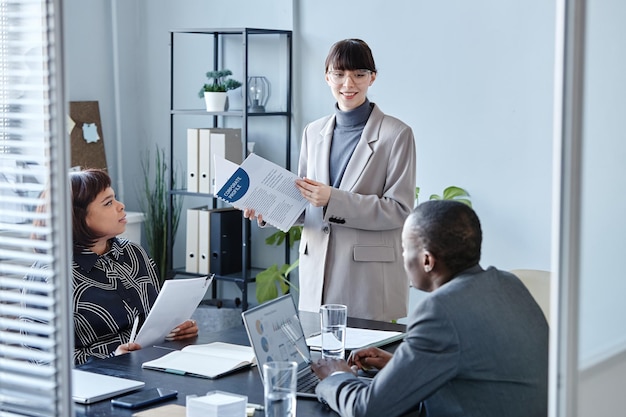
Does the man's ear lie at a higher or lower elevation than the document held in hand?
lower

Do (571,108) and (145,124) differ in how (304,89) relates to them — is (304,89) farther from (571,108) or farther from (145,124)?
(571,108)

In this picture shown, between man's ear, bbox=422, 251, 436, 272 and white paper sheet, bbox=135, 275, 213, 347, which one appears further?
white paper sheet, bbox=135, 275, 213, 347

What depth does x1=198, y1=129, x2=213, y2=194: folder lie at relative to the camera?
16.6ft

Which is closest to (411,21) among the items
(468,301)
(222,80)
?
(222,80)

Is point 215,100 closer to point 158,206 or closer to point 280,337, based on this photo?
point 158,206

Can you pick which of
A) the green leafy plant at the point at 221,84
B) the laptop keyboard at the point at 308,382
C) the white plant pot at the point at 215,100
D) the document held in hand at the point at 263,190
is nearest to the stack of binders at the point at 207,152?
the white plant pot at the point at 215,100

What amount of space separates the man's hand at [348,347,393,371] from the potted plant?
295cm

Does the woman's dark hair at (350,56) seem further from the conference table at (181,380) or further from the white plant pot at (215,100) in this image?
the white plant pot at (215,100)

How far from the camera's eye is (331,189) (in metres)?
3.15

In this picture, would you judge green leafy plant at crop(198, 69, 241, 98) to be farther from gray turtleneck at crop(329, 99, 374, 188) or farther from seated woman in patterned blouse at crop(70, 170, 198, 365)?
seated woman in patterned blouse at crop(70, 170, 198, 365)

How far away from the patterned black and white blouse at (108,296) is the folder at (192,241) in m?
2.22

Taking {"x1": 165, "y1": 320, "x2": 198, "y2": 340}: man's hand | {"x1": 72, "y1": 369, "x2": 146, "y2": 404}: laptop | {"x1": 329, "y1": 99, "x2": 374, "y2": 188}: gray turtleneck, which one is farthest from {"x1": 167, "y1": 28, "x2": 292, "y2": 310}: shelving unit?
{"x1": 72, "y1": 369, "x2": 146, "y2": 404}: laptop

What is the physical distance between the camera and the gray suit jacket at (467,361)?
183cm

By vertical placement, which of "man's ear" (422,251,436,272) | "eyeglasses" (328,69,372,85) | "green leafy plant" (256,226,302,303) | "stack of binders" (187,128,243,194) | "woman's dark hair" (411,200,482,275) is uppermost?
"eyeglasses" (328,69,372,85)
